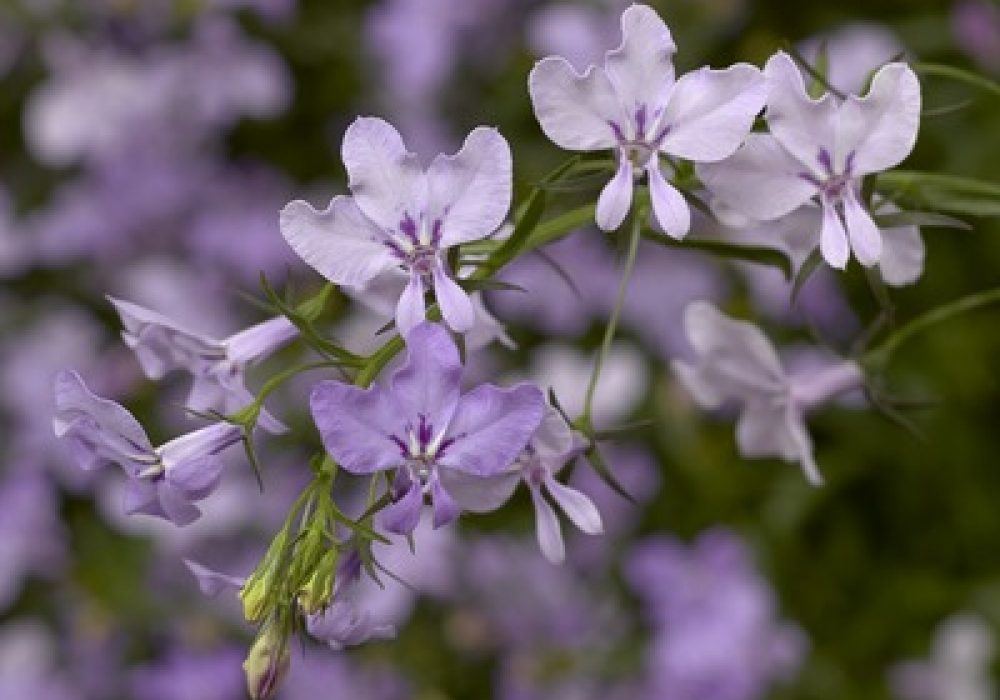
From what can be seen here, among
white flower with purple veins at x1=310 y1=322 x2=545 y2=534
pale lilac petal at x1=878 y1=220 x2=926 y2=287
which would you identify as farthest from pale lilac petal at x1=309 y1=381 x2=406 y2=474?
pale lilac petal at x1=878 y1=220 x2=926 y2=287

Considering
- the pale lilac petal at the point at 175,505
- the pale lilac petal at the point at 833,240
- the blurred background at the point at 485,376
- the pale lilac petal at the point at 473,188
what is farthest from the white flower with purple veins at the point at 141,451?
the blurred background at the point at 485,376

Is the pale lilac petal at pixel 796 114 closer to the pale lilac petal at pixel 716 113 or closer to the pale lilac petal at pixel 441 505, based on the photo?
the pale lilac petal at pixel 716 113

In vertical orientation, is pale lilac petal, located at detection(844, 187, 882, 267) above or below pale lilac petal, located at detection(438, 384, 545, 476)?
above

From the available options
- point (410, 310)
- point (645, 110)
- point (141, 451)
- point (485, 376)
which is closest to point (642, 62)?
point (645, 110)

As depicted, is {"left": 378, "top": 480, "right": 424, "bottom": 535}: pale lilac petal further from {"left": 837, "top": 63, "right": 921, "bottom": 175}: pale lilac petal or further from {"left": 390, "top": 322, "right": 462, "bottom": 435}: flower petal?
{"left": 837, "top": 63, "right": 921, "bottom": 175}: pale lilac petal

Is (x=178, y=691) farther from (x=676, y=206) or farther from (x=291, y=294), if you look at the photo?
(x=676, y=206)

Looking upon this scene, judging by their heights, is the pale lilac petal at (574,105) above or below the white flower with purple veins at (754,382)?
above

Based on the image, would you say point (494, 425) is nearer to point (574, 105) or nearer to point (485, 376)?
point (574, 105)
